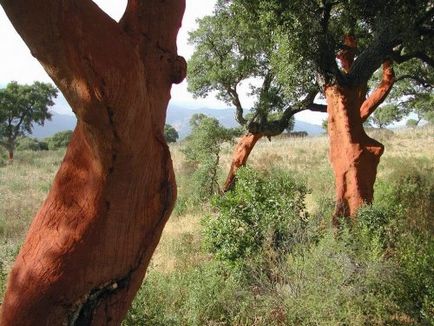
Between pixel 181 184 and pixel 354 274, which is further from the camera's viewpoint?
pixel 181 184

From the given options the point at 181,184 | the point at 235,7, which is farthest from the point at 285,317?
the point at 181,184

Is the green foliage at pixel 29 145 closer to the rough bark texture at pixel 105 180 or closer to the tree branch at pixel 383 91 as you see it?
the tree branch at pixel 383 91

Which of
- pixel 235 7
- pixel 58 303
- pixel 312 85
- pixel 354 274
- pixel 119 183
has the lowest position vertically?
pixel 354 274

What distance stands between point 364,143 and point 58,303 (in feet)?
20.5

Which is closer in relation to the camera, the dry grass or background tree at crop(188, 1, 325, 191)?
the dry grass

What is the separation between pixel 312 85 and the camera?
761 centimetres

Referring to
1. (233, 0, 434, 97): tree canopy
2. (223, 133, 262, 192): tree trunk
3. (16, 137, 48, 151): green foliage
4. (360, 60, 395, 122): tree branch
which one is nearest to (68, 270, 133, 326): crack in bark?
(233, 0, 434, 97): tree canopy

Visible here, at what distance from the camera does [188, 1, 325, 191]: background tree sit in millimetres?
11531

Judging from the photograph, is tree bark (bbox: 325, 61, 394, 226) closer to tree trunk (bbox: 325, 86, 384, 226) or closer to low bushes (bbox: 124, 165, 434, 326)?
tree trunk (bbox: 325, 86, 384, 226)

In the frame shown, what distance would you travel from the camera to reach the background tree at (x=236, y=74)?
37.8ft

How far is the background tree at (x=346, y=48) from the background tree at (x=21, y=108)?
2956 cm

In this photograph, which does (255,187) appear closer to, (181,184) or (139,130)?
(139,130)

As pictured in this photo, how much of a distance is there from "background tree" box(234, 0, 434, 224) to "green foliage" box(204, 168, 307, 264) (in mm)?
1009

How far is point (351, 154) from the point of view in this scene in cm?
741
